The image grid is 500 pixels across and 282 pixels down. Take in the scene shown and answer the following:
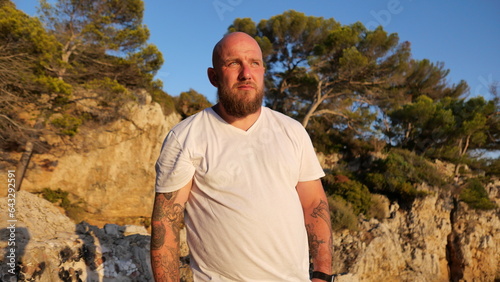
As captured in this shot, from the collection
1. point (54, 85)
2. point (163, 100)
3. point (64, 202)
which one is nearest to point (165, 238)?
point (54, 85)

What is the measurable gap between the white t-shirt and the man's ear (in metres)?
0.24

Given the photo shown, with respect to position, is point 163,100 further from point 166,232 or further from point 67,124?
point 166,232

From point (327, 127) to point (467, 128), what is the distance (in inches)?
260

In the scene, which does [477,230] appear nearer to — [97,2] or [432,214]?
[432,214]

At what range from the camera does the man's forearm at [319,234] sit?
66.0 inches

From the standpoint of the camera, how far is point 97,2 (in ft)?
43.1

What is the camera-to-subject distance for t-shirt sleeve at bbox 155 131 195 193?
1384 mm

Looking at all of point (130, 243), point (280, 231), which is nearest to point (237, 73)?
point (280, 231)

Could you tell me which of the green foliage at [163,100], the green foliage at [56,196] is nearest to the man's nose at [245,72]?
the green foliage at [56,196]

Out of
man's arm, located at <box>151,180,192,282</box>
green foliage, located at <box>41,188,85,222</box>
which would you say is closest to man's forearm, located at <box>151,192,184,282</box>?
man's arm, located at <box>151,180,192,282</box>

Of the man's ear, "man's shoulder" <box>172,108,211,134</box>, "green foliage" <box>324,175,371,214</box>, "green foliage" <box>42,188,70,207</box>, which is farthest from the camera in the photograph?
"green foliage" <box>42,188,70,207</box>

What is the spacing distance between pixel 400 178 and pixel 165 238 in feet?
33.4

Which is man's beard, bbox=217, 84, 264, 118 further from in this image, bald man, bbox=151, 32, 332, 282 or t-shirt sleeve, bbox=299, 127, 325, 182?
t-shirt sleeve, bbox=299, 127, 325, 182

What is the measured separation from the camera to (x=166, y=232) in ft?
4.74
